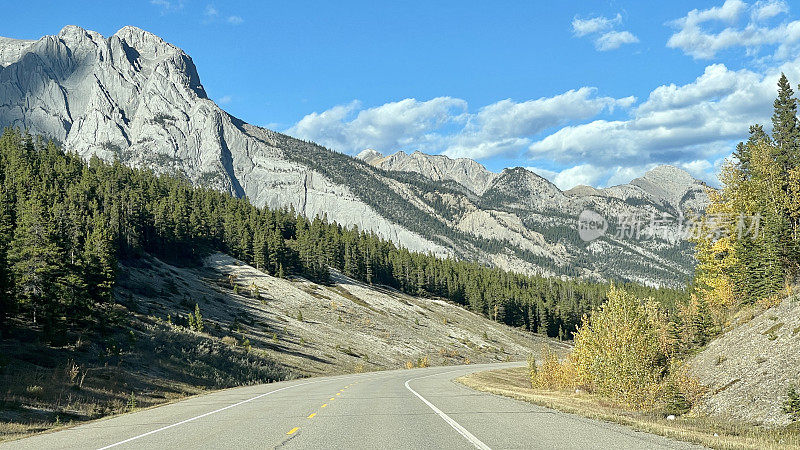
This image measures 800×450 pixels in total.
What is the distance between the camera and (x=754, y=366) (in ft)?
109

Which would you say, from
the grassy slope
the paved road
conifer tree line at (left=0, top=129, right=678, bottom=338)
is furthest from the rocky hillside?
the grassy slope

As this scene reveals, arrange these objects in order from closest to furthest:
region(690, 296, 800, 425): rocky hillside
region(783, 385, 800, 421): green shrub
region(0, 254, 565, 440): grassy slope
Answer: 1. region(0, 254, 565, 440): grassy slope
2. region(783, 385, 800, 421): green shrub
3. region(690, 296, 800, 425): rocky hillside

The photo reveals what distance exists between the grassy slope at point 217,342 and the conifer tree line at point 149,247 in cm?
313

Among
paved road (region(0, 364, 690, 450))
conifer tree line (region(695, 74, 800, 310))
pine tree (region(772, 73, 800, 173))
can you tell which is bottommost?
paved road (region(0, 364, 690, 450))

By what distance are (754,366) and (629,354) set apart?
16.1 m

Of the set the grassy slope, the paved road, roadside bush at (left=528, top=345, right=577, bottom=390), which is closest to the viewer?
the paved road

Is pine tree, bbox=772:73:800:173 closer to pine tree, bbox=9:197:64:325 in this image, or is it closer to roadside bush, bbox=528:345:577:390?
roadside bush, bbox=528:345:577:390

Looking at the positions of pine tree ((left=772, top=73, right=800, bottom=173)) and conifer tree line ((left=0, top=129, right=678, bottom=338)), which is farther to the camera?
pine tree ((left=772, top=73, right=800, bottom=173))

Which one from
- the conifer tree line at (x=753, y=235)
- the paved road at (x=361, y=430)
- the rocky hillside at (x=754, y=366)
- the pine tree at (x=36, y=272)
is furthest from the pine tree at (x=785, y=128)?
the pine tree at (x=36, y=272)

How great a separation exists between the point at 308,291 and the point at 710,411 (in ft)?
258

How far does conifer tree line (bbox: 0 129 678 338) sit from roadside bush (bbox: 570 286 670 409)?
31680 mm

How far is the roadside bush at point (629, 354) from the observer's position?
2364 centimetres

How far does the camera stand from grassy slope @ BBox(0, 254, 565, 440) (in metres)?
22.2

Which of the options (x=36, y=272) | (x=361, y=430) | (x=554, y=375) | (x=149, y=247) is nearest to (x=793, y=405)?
(x=554, y=375)
